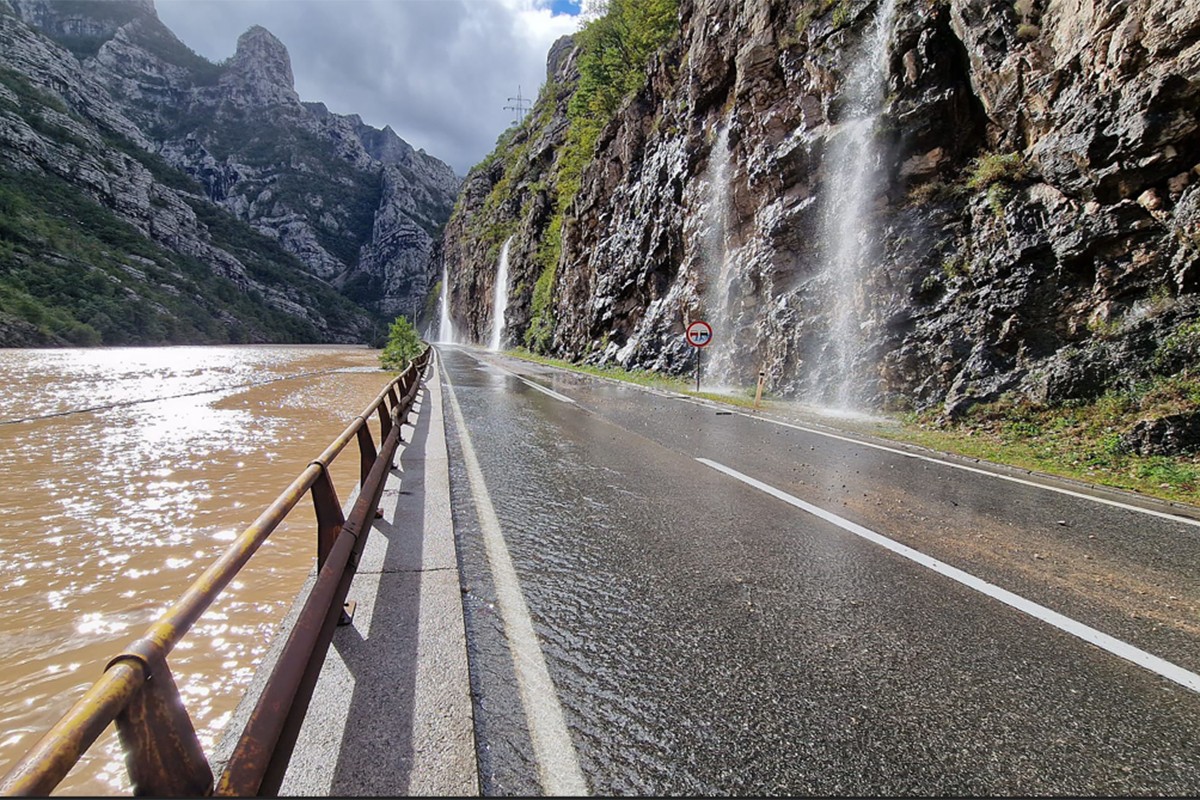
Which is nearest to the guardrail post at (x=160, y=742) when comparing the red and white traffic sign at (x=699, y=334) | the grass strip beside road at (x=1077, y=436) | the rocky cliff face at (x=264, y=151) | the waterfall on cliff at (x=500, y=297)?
the grass strip beside road at (x=1077, y=436)

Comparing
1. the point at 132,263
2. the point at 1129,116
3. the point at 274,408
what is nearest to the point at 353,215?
the point at 132,263

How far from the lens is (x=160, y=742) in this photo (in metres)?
1.38

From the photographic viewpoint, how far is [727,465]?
23.1 ft

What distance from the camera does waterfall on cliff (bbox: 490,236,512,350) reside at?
62406mm

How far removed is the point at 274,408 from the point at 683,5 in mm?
26740

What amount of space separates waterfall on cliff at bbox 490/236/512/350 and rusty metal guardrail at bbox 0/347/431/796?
59.4m

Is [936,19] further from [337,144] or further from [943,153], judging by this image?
[337,144]

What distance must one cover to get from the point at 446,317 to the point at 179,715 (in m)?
117

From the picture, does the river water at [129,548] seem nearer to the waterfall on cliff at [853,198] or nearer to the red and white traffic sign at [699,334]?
the red and white traffic sign at [699,334]

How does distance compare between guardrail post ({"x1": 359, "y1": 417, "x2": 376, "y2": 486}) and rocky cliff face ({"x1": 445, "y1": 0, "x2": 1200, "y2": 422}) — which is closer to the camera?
guardrail post ({"x1": 359, "y1": 417, "x2": 376, "y2": 486})

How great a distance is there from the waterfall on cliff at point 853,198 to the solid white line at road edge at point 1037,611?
9.65m

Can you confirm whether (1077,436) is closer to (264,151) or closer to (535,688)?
(535,688)

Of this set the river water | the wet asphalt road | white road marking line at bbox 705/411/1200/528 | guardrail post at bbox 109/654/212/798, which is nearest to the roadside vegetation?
white road marking line at bbox 705/411/1200/528

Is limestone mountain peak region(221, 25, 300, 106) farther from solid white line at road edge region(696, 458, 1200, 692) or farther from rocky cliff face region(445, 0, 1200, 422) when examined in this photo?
solid white line at road edge region(696, 458, 1200, 692)
